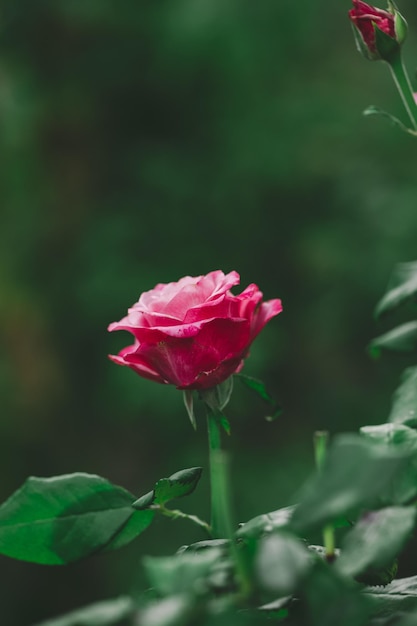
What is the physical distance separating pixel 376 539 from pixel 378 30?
1.08 ft

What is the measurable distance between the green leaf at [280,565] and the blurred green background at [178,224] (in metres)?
1.68

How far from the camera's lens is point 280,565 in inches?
10.1

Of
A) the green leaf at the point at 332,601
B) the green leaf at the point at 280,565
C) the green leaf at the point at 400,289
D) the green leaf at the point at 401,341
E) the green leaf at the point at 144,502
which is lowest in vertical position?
the green leaf at the point at 332,601

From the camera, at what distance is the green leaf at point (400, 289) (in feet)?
1.71

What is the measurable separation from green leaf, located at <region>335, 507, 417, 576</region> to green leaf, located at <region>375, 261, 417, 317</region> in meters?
0.24

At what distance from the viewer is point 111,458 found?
2381mm

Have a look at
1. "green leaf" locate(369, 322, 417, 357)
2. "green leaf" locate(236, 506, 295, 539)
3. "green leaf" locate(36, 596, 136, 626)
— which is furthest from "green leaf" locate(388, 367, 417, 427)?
"green leaf" locate(36, 596, 136, 626)

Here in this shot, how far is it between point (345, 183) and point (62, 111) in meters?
0.90

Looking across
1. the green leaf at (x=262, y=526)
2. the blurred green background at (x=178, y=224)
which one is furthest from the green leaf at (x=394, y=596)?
the blurred green background at (x=178, y=224)

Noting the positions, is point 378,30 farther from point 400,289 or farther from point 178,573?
point 178,573

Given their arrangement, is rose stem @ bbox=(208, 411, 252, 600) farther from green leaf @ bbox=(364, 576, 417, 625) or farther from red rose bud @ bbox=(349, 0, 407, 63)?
red rose bud @ bbox=(349, 0, 407, 63)

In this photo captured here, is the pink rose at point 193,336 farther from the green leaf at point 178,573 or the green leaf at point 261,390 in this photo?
the green leaf at point 178,573

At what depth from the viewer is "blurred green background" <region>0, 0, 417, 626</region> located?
2078 mm

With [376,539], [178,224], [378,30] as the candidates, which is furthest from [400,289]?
[178,224]
